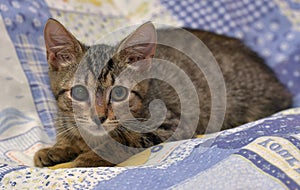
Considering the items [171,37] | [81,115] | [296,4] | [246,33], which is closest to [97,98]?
[81,115]

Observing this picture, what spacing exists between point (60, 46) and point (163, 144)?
45 centimetres

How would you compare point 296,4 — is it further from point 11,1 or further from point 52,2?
point 11,1

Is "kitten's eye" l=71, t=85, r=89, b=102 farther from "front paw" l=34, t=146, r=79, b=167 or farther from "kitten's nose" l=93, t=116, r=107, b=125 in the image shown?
"front paw" l=34, t=146, r=79, b=167

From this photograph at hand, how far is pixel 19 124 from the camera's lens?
67.9 inches

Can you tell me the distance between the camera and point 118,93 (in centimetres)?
142

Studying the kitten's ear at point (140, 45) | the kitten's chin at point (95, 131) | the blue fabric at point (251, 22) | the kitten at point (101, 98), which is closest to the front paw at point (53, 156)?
the kitten at point (101, 98)

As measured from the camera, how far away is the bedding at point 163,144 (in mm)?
1127

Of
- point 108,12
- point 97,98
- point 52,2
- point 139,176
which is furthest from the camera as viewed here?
point 108,12

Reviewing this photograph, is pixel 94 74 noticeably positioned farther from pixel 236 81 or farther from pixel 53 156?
pixel 236 81

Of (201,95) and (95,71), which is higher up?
(95,71)

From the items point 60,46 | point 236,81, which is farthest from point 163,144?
point 236,81

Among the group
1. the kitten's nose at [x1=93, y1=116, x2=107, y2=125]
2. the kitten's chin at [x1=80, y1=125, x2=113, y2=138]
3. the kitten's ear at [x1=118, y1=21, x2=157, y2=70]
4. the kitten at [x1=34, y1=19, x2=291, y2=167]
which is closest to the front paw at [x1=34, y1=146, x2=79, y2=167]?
the kitten at [x1=34, y1=19, x2=291, y2=167]

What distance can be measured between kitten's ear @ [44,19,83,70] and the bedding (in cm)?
33

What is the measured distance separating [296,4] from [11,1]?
139 cm
